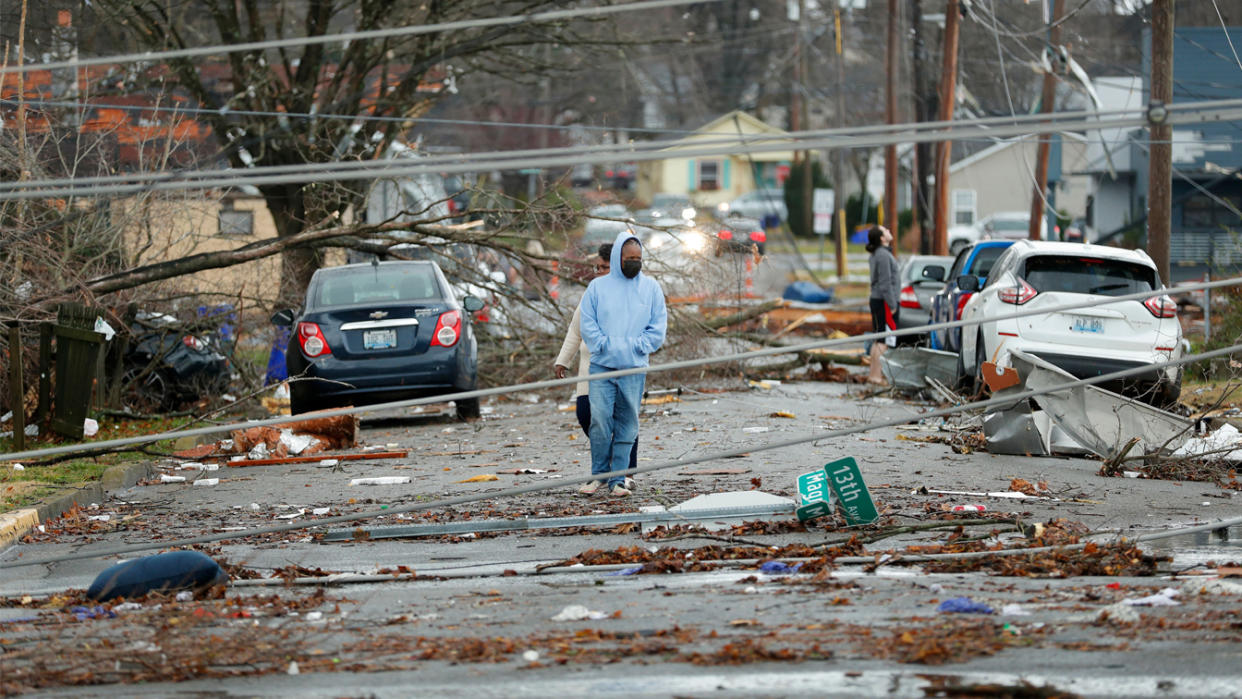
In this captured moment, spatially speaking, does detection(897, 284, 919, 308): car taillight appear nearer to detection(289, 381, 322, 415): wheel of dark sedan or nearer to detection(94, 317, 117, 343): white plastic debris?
detection(289, 381, 322, 415): wheel of dark sedan

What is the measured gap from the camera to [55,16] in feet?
58.2

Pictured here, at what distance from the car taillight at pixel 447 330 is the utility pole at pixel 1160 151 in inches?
315

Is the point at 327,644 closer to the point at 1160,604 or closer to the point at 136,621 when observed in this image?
the point at 136,621

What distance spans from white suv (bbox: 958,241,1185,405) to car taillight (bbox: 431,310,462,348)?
5.24 meters

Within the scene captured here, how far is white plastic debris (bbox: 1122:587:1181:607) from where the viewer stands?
5.75m

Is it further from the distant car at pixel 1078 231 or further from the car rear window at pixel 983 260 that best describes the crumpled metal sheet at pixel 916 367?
the distant car at pixel 1078 231

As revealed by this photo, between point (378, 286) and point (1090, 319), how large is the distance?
7.27 metres

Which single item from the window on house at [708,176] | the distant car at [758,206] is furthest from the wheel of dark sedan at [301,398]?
the window on house at [708,176]

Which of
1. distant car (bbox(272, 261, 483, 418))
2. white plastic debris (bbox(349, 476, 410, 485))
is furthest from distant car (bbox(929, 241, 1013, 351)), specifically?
white plastic debris (bbox(349, 476, 410, 485))

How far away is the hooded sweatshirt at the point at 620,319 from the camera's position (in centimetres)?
976

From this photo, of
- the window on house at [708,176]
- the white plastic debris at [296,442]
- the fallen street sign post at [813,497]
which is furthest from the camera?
the window on house at [708,176]

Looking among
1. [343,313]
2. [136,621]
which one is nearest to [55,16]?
[343,313]

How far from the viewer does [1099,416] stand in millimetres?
11414

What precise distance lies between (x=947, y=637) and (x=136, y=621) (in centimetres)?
329
